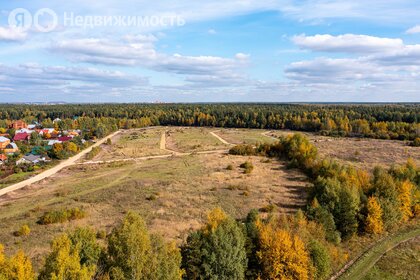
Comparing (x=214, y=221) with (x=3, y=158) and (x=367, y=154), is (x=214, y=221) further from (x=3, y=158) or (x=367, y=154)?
(x=3, y=158)

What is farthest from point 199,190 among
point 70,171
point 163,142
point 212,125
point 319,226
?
point 212,125

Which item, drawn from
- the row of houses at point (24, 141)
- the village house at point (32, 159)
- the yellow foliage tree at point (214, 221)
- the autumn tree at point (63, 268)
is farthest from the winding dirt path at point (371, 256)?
the row of houses at point (24, 141)

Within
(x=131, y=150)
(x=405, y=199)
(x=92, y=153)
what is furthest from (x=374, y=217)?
(x=131, y=150)

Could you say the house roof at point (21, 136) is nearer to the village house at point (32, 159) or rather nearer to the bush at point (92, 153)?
the bush at point (92, 153)

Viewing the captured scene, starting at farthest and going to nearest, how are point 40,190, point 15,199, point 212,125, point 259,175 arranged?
point 212,125 < point 259,175 < point 40,190 < point 15,199

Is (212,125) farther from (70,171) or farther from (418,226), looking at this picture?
(418,226)

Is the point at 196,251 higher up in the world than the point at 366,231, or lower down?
higher up

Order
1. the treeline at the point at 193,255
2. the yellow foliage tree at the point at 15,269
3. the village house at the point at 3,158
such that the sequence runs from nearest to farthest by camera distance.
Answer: the yellow foliage tree at the point at 15,269, the treeline at the point at 193,255, the village house at the point at 3,158
